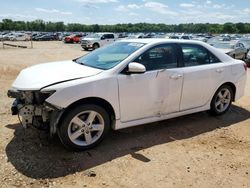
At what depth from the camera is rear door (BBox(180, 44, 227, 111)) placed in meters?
5.34

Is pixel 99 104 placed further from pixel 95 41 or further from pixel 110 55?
pixel 95 41

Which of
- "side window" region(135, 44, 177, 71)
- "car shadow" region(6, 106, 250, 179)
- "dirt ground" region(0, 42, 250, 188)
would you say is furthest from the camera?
"side window" region(135, 44, 177, 71)

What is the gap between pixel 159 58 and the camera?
16.5 ft

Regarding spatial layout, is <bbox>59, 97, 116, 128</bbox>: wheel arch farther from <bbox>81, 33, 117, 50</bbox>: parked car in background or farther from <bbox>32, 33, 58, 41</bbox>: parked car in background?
<bbox>32, 33, 58, 41</bbox>: parked car in background

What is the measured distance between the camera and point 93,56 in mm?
5355

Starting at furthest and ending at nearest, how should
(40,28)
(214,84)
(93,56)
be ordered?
(40,28)
(214,84)
(93,56)

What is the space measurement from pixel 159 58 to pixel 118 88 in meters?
1.03

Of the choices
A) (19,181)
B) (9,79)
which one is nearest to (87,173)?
(19,181)

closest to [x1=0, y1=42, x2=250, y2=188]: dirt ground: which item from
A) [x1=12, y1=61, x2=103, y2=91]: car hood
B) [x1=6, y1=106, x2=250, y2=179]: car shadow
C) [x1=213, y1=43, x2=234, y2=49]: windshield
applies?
[x1=6, y1=106, x2=250, y2=179]: car shadow

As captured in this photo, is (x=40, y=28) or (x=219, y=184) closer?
(x=219, y=184)

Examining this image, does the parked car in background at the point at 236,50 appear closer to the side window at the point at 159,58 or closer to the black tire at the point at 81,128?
the side window at the point at 159,58

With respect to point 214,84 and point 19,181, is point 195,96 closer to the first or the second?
point 214,84

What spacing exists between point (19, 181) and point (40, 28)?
124 meters

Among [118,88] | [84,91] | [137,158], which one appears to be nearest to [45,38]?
[118,88]
